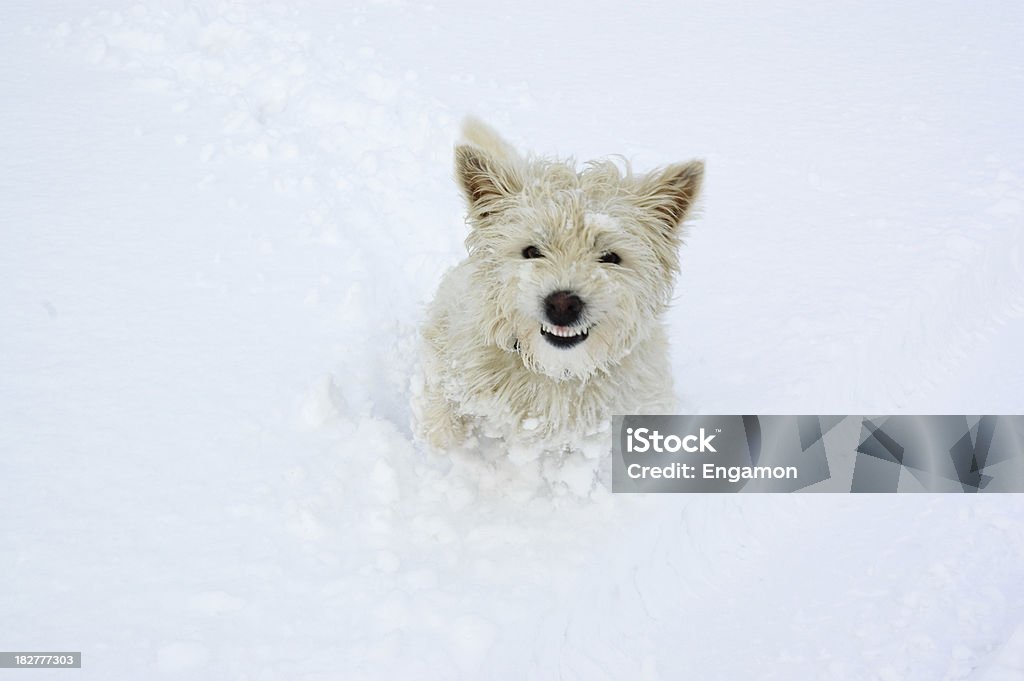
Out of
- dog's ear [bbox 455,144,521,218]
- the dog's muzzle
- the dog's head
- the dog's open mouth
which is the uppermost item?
dog's ear [bbox 455,144,521,218]

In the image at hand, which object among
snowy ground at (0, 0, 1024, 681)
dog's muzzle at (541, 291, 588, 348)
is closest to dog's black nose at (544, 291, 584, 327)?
dog's muzzle at (541, 291, 588, 348)

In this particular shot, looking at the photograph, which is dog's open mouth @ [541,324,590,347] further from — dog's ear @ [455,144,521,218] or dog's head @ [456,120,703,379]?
dog's ear @ [455,144,521,218]

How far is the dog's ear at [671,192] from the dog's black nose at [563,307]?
0.64 metres

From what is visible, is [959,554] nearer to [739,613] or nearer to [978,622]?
[978,622]

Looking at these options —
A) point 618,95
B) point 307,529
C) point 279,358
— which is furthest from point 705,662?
point 618,95

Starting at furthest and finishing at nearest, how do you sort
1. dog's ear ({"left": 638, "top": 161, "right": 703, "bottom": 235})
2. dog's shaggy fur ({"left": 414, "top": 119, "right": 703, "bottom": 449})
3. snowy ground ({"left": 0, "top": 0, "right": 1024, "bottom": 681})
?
dog's ear ({"left": 638, "top": 161, "right": 703, "bottom": 235}) → dog's shaggy fur ({"left": 414, "top": 119, "right": 703, "bottom": 449}) → snowy ground ({"left": 0, "top": 0, "right": 1024, "bottom": 681})

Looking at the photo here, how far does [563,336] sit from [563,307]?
157 mm

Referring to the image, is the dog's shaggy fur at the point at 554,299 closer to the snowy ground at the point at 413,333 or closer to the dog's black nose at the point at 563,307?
the dog's black nose at the point at 563,307

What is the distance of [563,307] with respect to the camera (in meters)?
2.97

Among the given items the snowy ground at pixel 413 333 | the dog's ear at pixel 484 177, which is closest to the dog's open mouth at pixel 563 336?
the dog's ear at pixel 484 177

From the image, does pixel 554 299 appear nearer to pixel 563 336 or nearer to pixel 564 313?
pixel 564 313

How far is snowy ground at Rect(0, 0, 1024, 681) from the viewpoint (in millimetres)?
2805

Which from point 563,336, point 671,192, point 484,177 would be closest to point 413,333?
point 484,177

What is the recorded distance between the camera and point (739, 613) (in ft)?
9.55
